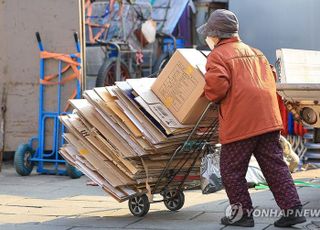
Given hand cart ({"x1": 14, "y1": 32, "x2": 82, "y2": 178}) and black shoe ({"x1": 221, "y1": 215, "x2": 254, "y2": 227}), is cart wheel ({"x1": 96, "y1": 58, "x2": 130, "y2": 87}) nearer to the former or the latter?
hand cart ({"x1": 14, "y1": 32, "x2": 82, "y2": 178})

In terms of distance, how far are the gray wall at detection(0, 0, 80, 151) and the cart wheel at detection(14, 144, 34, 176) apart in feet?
1.22

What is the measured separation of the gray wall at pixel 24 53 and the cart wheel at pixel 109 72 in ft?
4.68

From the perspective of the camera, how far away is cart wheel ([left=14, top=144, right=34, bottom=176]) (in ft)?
33.7

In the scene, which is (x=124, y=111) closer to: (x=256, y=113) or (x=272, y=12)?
(x=256, y=113)

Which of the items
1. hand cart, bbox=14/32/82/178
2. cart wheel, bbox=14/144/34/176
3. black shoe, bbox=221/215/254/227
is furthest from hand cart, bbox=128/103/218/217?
cart wheel, bbox=14/144/34/176

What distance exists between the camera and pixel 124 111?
276 inches

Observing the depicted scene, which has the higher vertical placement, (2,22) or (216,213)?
(2,22)

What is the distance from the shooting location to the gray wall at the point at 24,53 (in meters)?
10.6

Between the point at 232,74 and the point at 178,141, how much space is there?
93cm

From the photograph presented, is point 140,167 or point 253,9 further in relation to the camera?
point 253,9

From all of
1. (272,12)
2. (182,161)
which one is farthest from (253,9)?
(182,161)

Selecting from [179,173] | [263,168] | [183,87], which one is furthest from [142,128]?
[263,168]

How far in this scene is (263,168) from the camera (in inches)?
257

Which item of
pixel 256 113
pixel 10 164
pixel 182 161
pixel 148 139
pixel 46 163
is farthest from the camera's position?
pixel 10 164
